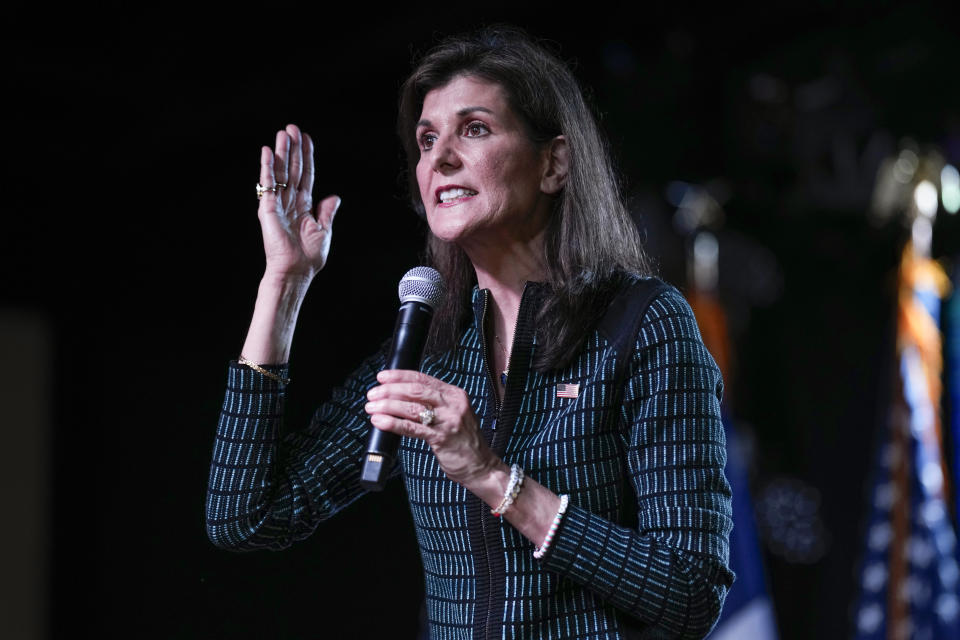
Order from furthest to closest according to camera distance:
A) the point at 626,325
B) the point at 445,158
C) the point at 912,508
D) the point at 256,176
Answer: the point at 912,508, the point at 256,176, the point at 445,158, the point at 626,325

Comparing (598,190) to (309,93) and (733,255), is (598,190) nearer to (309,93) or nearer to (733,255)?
(309,93)

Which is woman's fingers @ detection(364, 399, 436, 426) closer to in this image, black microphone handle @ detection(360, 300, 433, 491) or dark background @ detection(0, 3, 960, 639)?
black microphone handle @ detection(360, 300, 433, 491)

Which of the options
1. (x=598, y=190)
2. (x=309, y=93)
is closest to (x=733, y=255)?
(x=309, y=93)

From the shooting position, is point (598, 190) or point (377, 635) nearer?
point (598, 190)

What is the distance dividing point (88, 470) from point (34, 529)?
0.32m

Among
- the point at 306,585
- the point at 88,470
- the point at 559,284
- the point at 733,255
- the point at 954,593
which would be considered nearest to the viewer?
the point at 559,284

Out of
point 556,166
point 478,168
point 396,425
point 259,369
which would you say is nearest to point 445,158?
point 478,168

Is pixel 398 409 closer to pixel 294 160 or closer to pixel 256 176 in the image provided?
pixel 294 160

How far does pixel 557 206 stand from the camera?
153 cm

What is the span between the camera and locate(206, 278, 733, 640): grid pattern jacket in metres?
1.22

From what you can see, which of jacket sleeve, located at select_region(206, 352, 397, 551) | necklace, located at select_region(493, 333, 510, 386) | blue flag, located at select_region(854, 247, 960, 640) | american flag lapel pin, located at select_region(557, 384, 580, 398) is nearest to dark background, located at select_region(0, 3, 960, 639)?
blue flag, located at select_region(854, 247, 960, 640)

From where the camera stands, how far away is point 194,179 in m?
3.93

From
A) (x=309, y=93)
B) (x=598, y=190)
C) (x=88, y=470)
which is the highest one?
(x=309, y=93)

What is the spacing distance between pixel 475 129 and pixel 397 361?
43 cm
